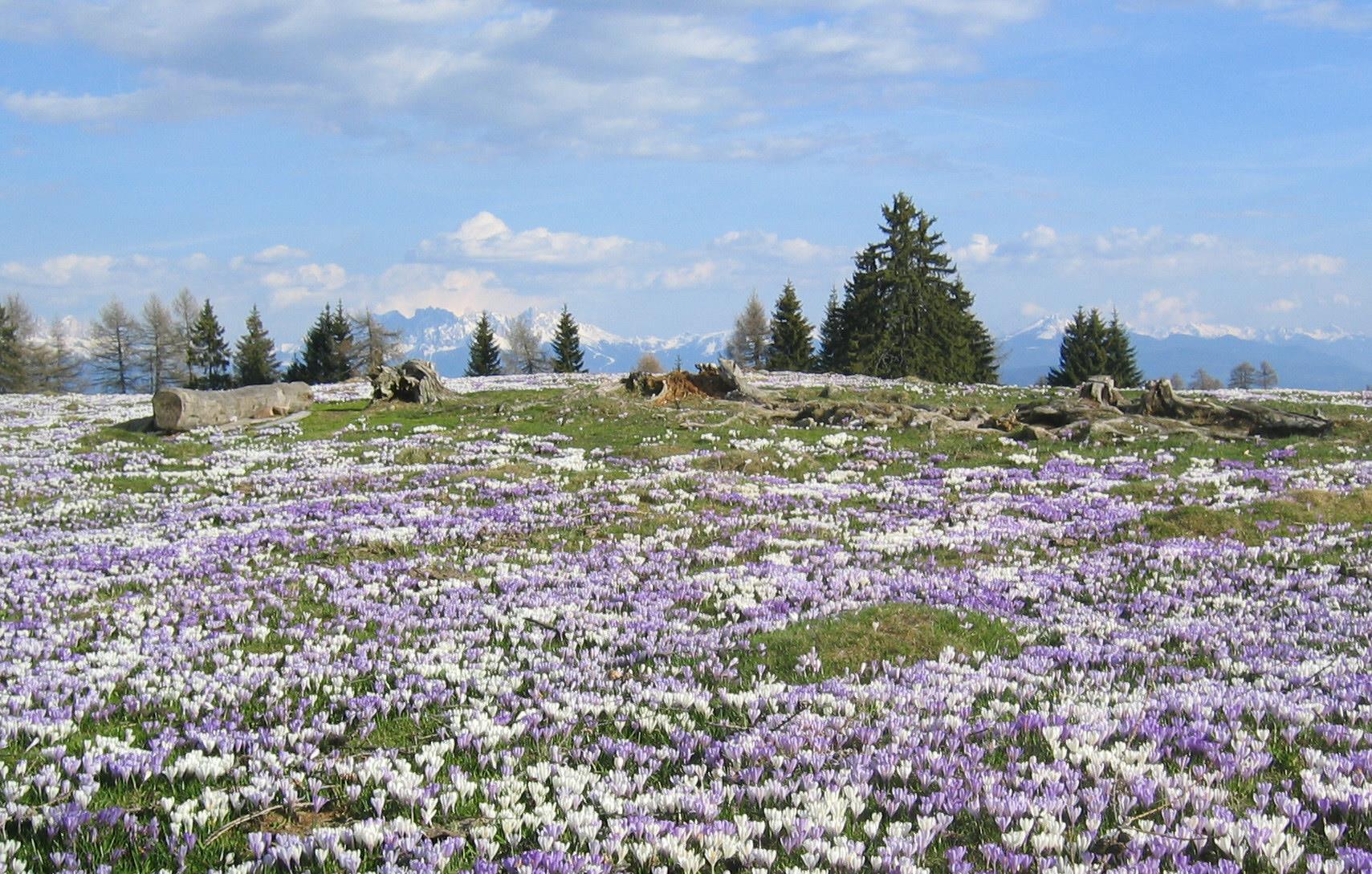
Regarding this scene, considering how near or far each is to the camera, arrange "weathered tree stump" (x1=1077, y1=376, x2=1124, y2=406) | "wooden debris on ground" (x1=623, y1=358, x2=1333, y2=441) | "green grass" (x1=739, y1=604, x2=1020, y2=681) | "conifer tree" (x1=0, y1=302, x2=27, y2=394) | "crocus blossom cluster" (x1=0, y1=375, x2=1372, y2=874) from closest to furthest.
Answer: "crocus blossom cluster" (x1=0, y1=375, x2=1372, y2=874), "green grass" (x1=739, y1=604, x2=1020, y2=681), "wooden debris on ground" (x1=623, y1=358, x2=1333, y2=441), "weathered tree stump" (x1=1077, y1=376, x2=1124, y2=406), "conifer tree" (x1=0, y1=302, x2=27, y2=394)

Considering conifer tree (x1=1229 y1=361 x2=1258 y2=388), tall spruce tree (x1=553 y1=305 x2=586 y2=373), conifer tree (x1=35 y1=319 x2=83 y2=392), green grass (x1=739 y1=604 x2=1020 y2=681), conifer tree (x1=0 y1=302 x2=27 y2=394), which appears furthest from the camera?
conifer tree (x1=1229 y1=361 x2=1258 y2=388)

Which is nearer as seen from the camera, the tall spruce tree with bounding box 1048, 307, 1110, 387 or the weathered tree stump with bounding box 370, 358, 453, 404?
the weathered tree stump with bounding box 370, 358, 453, 404

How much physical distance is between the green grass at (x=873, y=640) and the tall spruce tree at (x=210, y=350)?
108 metres

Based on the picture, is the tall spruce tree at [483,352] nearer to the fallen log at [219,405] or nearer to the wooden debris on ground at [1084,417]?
the fallen log at [219,405]

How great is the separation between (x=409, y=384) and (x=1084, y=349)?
7659 centimetres

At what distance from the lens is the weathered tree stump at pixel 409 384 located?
39562mm

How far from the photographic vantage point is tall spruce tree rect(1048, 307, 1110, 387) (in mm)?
92812

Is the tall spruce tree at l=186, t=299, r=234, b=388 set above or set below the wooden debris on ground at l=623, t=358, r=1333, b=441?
above

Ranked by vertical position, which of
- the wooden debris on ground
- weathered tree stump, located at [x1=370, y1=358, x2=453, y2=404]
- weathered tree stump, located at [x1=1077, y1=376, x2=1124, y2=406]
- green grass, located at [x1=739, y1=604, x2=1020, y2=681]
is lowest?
green grass, located at [x1=739, y1=604, x2=1020, y2=681]

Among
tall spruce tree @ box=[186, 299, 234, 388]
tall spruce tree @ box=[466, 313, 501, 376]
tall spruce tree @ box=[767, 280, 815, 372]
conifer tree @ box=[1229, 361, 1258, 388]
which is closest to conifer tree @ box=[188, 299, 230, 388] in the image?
tall spruce tree @ box=[186, 299, 234, 388]

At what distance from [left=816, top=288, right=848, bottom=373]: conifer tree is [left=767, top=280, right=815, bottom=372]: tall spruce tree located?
1.57 meters

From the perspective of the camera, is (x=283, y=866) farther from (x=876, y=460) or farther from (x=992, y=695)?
(x=876, y=460)

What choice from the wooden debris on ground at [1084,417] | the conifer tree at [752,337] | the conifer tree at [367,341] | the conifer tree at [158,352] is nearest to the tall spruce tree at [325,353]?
the conifer tree at [367,341]

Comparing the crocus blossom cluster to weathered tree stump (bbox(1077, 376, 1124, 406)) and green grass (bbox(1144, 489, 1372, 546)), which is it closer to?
green grass (bbox(1144, 489, 1372, 546))
